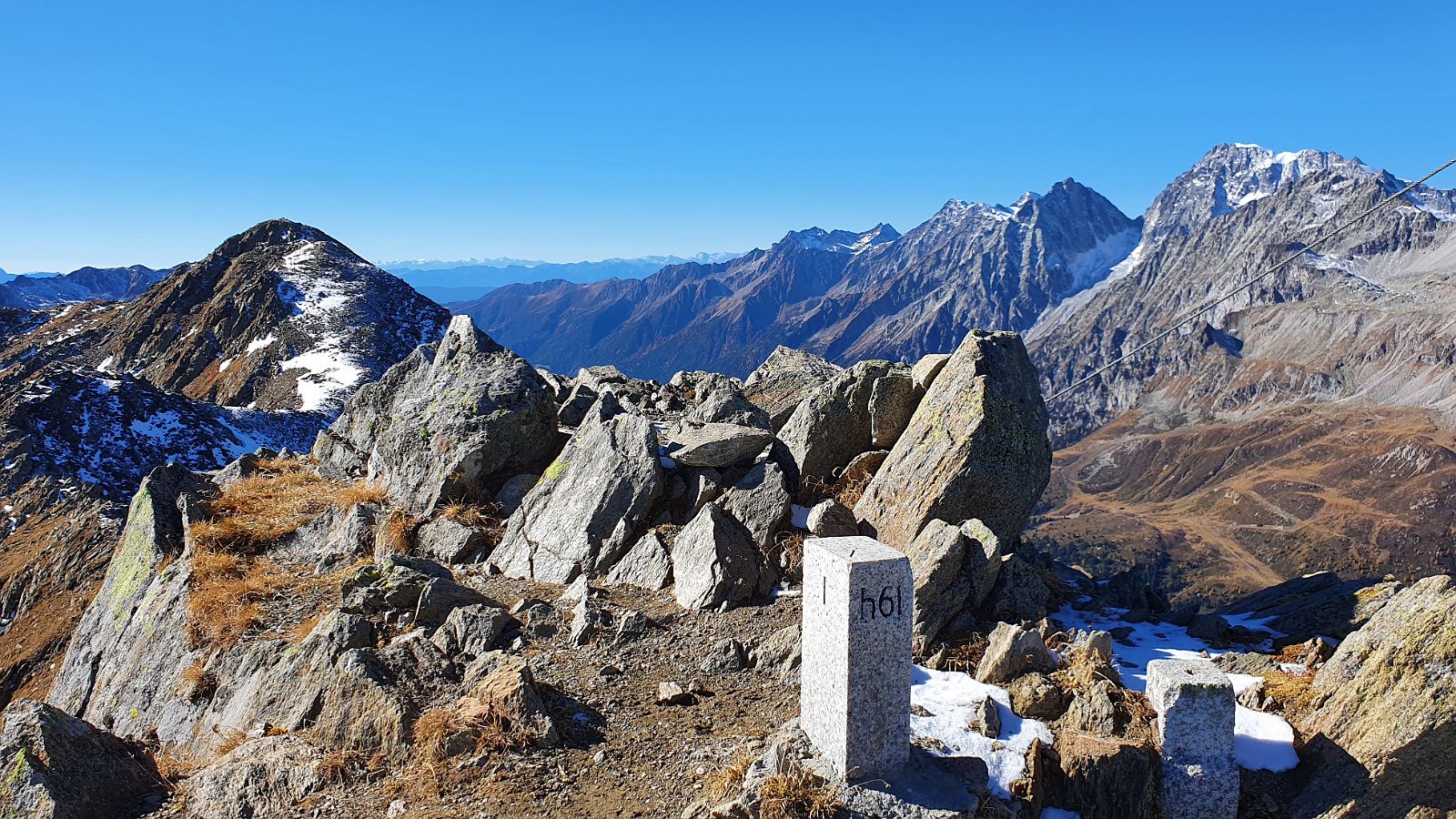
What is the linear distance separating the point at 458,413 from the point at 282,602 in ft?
20.1

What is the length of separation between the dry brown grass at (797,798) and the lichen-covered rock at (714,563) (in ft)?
19.0

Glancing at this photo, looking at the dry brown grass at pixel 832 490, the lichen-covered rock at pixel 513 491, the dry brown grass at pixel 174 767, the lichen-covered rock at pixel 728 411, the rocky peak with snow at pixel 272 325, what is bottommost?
the dry brown grass at pixel 174 767

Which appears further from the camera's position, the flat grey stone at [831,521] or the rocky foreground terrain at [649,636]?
the flat grey stone at [831,521]

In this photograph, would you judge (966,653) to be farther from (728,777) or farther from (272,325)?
(272,325)

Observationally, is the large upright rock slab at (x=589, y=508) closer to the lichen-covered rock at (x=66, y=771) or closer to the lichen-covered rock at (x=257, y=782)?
the lichen-covered rock at (x=257, y=782)

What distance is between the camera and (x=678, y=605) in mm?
15172

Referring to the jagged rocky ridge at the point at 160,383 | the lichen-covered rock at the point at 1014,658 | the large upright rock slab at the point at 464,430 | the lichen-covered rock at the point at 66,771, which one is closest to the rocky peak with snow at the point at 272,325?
the jagged rocky ridge at the point at 160,383

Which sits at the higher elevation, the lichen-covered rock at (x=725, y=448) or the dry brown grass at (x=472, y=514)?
the lichen-covered rock at (x=725, y=448)

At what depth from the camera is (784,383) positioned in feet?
79.1

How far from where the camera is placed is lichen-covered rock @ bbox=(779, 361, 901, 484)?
59.2 ft

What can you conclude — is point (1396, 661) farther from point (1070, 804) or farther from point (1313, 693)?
point (1070, 804)

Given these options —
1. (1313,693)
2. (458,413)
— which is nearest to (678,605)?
(458,413)

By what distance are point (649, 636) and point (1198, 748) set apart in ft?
28.9

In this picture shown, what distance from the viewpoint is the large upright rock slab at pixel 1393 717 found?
9.43 metres
